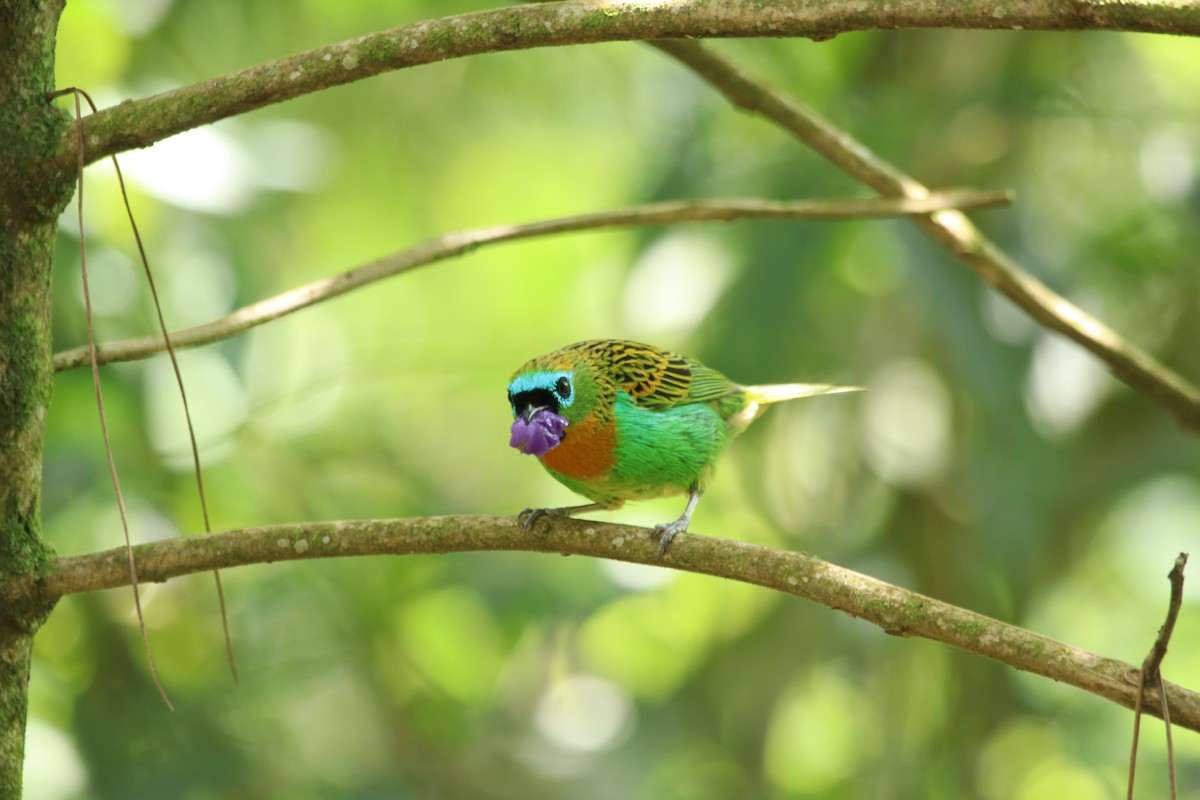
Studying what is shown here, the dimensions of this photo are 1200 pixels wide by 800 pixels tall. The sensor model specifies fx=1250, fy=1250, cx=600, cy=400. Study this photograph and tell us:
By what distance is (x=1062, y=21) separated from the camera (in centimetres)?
204

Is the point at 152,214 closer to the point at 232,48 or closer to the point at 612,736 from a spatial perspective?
the point at 232,48

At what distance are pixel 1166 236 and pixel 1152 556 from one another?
6.15 feet

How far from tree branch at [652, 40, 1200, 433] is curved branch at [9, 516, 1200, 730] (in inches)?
58.4

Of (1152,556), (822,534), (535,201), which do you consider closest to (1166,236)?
(1152,556)

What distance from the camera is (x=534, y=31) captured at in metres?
2.32

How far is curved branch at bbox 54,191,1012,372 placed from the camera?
117 inches

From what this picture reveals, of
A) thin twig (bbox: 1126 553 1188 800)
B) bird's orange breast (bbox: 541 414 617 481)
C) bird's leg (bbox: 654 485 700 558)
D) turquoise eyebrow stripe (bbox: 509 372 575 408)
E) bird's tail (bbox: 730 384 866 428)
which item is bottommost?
thin twig (bbox: 1126 553 1188 800)

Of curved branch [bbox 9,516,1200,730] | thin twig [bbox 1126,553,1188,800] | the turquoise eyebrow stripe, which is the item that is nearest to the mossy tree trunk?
curved branch [bbox 9,516,1200,730]

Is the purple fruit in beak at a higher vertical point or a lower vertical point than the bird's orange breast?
lower

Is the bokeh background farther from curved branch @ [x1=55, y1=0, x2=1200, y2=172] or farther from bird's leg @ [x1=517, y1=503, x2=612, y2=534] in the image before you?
curved branch @ [x1=55, y1=0, x2=1200, y2=172]

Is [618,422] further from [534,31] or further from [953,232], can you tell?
[534,31]

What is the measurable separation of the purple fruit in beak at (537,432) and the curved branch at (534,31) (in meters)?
1.55

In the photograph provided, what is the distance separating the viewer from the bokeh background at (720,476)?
5.69 m

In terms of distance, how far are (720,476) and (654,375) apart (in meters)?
3.49
